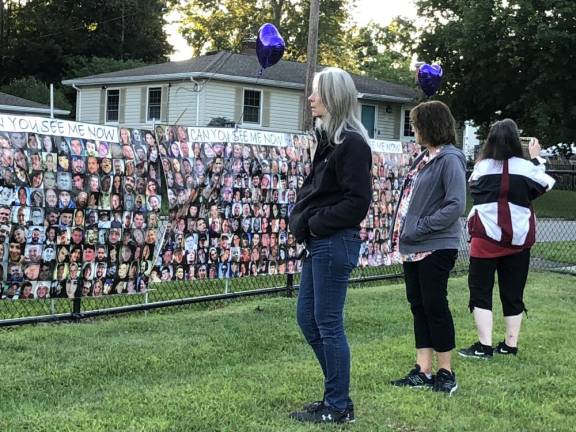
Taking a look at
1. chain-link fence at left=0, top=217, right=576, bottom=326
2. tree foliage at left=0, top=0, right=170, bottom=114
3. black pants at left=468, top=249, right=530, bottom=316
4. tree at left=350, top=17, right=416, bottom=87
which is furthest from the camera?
tree at left=350, top=17, right=416, bottom=87

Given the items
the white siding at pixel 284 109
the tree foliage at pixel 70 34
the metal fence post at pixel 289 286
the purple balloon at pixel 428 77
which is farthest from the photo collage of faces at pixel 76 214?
the tree foliage at pixel 70 34

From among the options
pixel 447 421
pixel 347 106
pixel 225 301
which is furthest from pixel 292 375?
pixel 225 301

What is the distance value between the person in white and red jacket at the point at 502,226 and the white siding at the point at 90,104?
2477 centimetres

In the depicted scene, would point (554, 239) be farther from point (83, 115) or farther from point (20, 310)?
point (83, 115)

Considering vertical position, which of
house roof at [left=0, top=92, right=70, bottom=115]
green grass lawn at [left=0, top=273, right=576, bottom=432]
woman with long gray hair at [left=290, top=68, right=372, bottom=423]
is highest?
house roof at [left=0, top=92, right=70, bottom=115]

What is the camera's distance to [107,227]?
5.43m

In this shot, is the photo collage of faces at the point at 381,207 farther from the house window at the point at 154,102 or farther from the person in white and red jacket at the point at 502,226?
the house window at the point at 154,102

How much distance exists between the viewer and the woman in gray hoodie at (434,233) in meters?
4.14

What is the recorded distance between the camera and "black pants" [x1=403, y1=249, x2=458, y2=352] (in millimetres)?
4145

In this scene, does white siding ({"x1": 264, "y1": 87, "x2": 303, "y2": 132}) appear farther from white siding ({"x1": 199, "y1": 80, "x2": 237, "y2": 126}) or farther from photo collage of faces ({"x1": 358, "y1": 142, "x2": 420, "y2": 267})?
photo collage of faces ({"x1": 358, "y1": 142, "x2": 420, "y2": 267})

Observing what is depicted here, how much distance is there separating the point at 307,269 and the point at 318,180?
48 cm

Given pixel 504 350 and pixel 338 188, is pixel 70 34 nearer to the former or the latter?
pixel 504 350

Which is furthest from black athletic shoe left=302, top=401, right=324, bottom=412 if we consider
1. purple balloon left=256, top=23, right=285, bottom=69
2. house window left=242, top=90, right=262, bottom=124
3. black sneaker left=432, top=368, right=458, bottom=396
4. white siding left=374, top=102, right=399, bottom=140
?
white siding left=374, top=102, right=399, bottom=140

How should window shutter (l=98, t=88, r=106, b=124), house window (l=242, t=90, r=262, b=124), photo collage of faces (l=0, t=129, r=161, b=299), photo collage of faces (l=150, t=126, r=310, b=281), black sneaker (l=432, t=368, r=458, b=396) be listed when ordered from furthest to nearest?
1. window shutter (l=98, t=88, r=106, b=124)
2. house window (l=242, t=90, r=262, b=124)
3. photo collage of faces (l=150, t=126, r=310, b=281)
4. photo collage of faces (l=0, t=129, r=161, b=299)
5. black sneaker (l=432, t=368, r=458, b=396)
